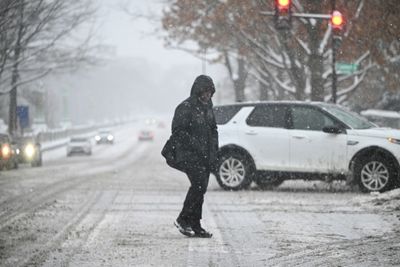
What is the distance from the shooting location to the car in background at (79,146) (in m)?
48.4

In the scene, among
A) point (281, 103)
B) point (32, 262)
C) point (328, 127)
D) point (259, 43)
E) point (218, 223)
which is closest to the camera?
point (32, 262)

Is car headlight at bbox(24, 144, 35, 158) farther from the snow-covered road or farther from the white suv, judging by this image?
the white suv

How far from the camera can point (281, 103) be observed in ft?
52.5

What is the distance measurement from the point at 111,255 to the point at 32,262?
2.65 feet

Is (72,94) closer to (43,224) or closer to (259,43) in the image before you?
(259,43)

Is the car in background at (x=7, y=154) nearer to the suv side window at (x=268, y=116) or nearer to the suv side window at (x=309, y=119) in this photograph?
the suv side window at (x=268, y=116)

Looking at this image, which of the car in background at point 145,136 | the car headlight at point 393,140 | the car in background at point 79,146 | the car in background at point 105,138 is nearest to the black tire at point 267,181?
the car headlight at point 393,140

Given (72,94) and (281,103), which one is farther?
(72,94)

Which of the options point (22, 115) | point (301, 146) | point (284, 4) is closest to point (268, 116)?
point (301, 146)

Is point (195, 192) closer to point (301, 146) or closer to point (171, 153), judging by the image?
point (171, 153)

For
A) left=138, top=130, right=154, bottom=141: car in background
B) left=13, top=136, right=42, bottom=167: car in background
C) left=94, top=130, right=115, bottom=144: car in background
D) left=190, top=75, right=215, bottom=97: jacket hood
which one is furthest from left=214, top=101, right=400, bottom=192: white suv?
left=138, top=130, right=154, bottom=141: car in background

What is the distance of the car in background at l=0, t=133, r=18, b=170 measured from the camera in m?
24.1

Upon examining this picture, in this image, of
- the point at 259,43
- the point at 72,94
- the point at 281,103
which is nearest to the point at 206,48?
the point at 259,43

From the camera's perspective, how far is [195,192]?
9.16 metres
